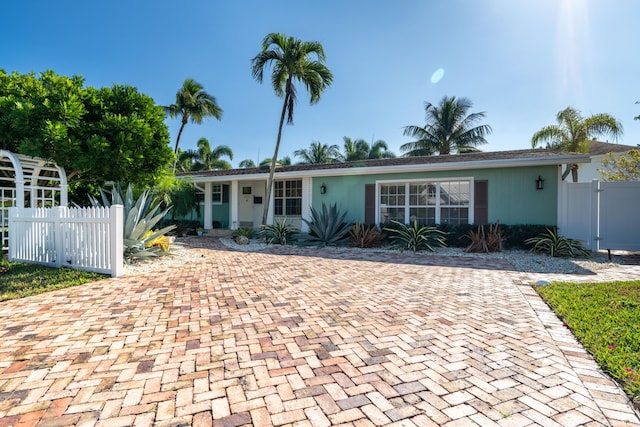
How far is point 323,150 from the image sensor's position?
29.5 m

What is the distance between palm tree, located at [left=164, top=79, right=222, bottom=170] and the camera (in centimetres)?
1916

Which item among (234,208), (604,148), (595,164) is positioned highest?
(604,148)

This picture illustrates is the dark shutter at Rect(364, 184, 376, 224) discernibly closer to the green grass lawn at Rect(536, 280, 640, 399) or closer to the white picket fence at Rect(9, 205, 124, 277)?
the green grass lawn at Rect(536, 280, 640, 399)

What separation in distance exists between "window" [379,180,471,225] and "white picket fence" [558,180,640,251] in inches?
109

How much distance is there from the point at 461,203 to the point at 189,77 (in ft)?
59.8

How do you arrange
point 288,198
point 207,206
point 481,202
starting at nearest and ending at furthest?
1. point 481,202
2. point 288,198
3. point 207,206

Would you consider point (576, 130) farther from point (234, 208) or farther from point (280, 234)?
point (234, 208)

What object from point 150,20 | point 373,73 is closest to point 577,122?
point 373,73

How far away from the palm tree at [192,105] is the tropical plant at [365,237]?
48.7 feet

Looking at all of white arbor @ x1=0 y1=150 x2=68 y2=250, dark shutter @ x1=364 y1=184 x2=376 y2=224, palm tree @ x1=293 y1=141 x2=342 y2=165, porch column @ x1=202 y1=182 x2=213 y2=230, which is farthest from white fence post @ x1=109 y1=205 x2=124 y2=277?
palm tree @ x1=293 y1=141 x2=342 y2=165

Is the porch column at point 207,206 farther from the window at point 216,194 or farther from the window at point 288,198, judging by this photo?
the window at point 288,198

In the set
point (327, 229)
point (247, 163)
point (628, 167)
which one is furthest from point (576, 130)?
point (247, 163)

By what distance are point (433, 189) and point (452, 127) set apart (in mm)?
14014

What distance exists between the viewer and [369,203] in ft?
36.9
